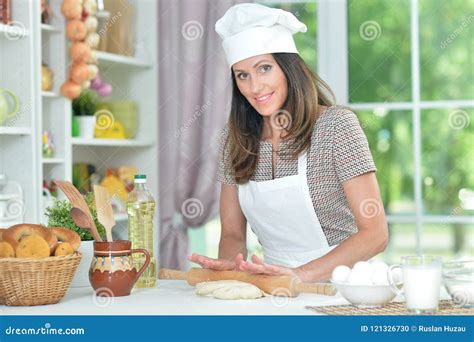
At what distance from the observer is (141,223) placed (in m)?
1.97

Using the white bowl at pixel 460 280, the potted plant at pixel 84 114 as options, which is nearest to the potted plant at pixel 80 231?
the white bowl at pixel 460 280

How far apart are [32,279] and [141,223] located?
0.33m

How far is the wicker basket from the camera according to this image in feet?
5.62

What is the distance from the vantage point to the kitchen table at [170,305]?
163cm
